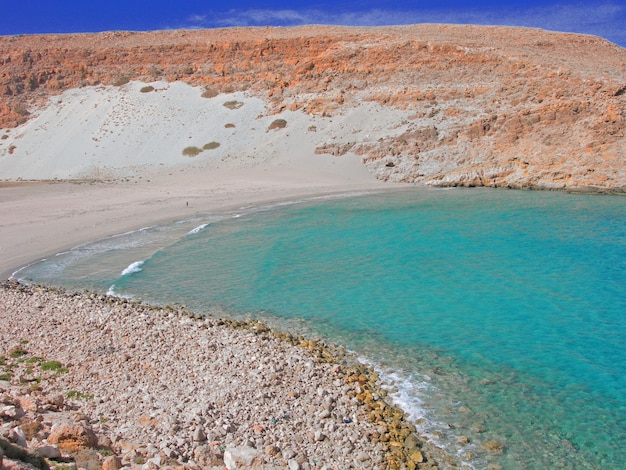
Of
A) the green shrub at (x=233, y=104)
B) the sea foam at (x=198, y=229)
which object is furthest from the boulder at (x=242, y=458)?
the green shrub at (x=233, y=104)

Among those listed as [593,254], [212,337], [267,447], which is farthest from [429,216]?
[267,447]

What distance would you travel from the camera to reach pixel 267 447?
19.2 feet

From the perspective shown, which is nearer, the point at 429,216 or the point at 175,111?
the point at 429,216

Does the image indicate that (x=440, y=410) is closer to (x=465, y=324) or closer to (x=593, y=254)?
(x=465, y=324)

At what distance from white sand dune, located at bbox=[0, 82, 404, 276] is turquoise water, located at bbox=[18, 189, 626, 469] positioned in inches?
169

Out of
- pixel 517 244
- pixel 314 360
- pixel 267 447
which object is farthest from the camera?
pixel 517 244

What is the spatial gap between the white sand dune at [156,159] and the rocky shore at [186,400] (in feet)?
37.1

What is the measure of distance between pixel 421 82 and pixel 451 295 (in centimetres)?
3423

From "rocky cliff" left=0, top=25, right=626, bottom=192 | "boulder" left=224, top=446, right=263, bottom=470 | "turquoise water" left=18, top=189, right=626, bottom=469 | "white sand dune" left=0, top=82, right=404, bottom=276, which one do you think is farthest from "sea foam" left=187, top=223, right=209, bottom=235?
"rocky cliff" left=0, top=25, right=626, bottom=192

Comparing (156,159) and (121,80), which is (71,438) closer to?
(156,159)

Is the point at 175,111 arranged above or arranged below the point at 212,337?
above

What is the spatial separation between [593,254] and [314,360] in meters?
11.6

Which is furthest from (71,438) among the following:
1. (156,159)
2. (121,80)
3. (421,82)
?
(121,80)

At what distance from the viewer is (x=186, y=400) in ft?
22.5
